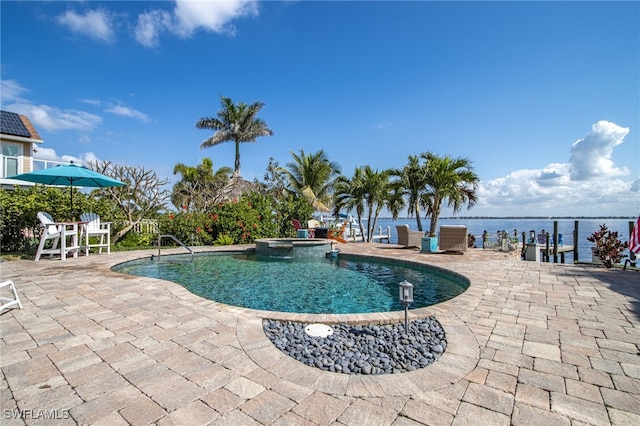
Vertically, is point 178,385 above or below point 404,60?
below

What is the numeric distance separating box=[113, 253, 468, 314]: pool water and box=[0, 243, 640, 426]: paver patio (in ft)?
4.18

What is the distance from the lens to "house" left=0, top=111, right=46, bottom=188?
15012mm

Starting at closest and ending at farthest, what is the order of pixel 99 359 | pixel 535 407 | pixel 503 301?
1. pixel 535 407
2. pixel 99 359
3. pixel 503 301

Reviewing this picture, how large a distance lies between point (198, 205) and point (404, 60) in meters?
11.6

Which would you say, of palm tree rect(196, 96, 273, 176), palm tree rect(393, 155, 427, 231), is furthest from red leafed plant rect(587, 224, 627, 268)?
palm tree rect(196, 96, 273, 176)

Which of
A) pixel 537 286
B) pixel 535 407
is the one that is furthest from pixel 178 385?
pixel 537 286

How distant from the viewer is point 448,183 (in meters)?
13.0

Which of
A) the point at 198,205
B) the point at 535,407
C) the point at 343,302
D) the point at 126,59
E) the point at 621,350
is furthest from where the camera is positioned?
the point at 198,205

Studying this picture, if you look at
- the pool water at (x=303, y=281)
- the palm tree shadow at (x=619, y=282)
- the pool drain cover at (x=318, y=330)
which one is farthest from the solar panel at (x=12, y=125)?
the palm tree shadow at (x=619, y=282)

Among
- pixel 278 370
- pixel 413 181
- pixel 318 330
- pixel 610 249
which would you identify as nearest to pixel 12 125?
pixel 413 181

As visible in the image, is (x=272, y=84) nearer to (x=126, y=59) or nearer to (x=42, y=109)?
(x=126, y=59)

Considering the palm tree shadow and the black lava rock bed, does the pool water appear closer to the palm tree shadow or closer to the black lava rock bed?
the black lava rock bed

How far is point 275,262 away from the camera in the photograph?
31.5ft

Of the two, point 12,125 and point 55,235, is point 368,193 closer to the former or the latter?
point 55,235
